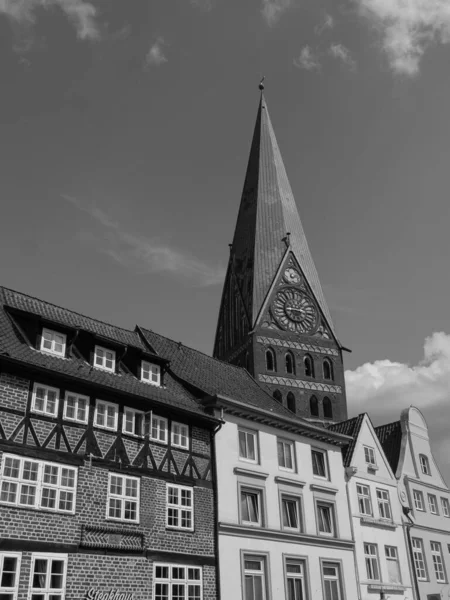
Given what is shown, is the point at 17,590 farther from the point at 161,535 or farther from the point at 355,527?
the point at 355,527

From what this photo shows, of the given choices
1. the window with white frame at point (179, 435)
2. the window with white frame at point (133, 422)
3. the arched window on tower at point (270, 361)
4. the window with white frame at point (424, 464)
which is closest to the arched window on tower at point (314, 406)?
the arched window on tower at point (270, 361)

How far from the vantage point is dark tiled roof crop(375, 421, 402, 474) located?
38.4 meters

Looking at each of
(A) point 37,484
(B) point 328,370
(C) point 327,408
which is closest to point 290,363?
(B) point 328,370

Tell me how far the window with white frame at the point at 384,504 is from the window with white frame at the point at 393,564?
148cm

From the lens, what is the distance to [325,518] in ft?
100

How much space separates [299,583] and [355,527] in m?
5.11

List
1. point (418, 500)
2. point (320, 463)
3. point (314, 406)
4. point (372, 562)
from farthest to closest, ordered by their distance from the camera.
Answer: point (314, 406) < point (418, 500) < point (372, 562) < point (320, 463)

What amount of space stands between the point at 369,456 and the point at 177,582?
15.2 metres

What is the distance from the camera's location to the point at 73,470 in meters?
21.2

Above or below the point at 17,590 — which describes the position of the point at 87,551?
above

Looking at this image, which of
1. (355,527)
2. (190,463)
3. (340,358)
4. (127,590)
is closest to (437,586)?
(355,527)

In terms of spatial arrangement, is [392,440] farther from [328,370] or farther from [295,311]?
[295,311]

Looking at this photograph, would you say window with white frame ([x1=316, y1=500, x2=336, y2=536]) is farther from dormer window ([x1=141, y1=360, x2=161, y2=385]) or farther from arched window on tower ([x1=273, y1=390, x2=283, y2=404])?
arched window on tower ([x1=273, y1=390, x2=283, y2=404])

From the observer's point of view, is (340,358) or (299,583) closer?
(299,583)
